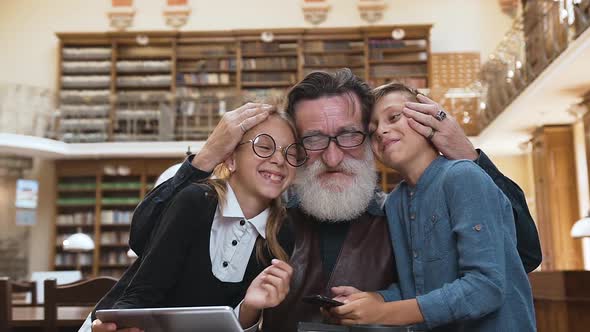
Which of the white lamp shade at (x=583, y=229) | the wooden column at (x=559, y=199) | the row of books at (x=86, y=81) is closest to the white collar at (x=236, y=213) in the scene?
the white lamp shade at (x=583, y=229)

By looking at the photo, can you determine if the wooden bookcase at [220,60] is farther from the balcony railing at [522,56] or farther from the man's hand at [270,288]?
the man's hand at [270,288]

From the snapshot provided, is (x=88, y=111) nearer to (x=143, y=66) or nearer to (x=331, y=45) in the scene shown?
(x=143, y=66)

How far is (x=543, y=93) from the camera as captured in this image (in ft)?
29.5

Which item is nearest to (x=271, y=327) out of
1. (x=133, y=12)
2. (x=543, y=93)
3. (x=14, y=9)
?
(x=543, y=93)

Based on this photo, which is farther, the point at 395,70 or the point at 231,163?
the point at 395,70

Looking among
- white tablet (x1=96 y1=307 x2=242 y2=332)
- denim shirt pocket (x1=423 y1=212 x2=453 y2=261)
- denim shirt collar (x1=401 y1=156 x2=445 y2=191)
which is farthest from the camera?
denim shirt collar (x1=401 y1=156 x2=445 y2=191)

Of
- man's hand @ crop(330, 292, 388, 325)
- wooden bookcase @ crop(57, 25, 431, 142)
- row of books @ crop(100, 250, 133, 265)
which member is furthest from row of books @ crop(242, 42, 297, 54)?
man's hand @ crop(330, 292, 388, 325)

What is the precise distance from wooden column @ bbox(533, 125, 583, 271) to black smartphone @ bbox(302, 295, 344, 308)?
9.67m

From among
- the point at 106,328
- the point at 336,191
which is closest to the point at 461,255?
the point at 336,191

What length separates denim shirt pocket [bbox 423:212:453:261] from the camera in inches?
62.6

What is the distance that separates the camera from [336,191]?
1964 mm

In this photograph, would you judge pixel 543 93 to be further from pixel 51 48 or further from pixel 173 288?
pixel 51 48

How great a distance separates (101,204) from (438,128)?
36.4 feet

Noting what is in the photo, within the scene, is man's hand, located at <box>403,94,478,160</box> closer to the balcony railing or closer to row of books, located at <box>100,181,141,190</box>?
the balcony railing
